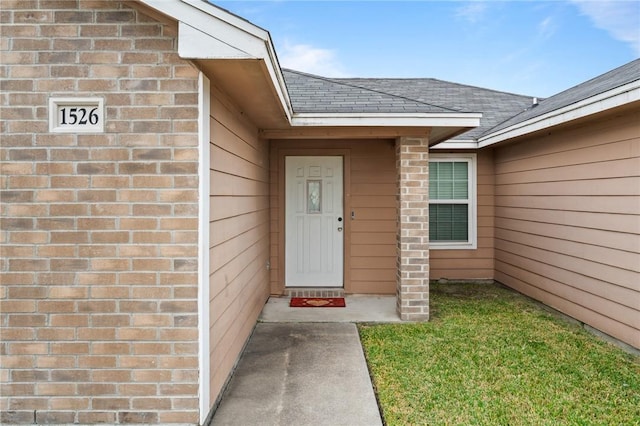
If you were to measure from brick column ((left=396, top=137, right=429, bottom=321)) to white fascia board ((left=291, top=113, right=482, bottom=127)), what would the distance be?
33 centimetres

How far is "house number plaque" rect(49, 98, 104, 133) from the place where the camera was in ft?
7.80

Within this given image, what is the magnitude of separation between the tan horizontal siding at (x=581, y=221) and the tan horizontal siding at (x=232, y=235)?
3.61 metres

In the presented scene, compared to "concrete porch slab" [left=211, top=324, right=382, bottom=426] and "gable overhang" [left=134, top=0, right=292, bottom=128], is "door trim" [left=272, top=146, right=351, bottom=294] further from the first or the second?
"gable overhang" [left=134, top=0, right=292, bottom=128]

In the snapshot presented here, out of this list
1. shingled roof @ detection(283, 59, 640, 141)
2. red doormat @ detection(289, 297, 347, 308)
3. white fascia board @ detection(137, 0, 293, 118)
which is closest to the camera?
white fascia board @ detection(137, 0, 293, 118)

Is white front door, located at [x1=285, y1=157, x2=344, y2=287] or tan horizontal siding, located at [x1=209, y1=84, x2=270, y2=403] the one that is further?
white front door, located at [x1=285, y1=157, x2=344, y2=287]

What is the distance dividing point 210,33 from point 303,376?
2.56m

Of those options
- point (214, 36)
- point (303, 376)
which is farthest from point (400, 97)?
point (303, 376)

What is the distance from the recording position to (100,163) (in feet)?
7.85

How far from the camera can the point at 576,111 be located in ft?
13.5

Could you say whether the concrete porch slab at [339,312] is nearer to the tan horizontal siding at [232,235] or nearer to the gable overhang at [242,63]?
the tan horizontal siding at [232,235]

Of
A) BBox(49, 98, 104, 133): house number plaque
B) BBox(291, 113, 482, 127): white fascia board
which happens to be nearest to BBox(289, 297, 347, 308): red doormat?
BBox(291, 113, 482, 127): white fascia board

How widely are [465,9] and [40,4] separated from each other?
39.2 feet

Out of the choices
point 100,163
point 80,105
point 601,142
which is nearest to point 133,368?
point 100,163

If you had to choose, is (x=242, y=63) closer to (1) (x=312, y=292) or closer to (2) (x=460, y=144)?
(1) (x=312, y=292)
